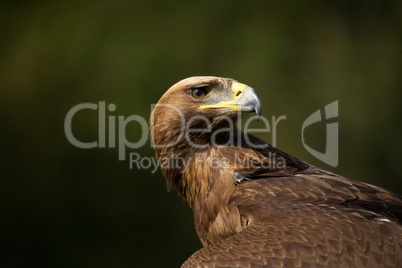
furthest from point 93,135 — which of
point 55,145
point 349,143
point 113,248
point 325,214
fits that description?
point 325,214

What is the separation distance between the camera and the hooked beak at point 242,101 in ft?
13.3

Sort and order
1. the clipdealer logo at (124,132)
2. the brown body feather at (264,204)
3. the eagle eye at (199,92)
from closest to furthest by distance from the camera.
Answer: the brown body feather at (264,204) → the eagle eye at (199,92) → the clipdealer logo at (124,132)

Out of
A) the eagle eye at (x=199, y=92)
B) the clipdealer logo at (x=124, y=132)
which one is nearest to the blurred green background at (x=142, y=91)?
the clipdealer logo at (x=124, y=132)

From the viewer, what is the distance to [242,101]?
4117mm

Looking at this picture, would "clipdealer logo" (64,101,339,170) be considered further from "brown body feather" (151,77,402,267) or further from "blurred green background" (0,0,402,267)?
"brown body feather" (151,77,402,267)

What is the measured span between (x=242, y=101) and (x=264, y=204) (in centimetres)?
68

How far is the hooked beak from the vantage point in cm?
405

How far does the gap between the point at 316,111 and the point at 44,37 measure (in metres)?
3.40

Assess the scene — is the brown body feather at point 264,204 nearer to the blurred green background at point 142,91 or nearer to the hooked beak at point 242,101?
the hooked beak at point 242,101

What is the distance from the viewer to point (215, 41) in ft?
28.5

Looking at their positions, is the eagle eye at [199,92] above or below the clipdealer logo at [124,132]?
above

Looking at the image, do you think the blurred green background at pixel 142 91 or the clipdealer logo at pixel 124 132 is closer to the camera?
the clipdealer logo at pixel 124 132

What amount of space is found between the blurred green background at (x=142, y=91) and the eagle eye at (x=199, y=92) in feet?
12.7

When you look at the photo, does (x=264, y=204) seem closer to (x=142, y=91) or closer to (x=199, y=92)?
(x=199, y=92)
